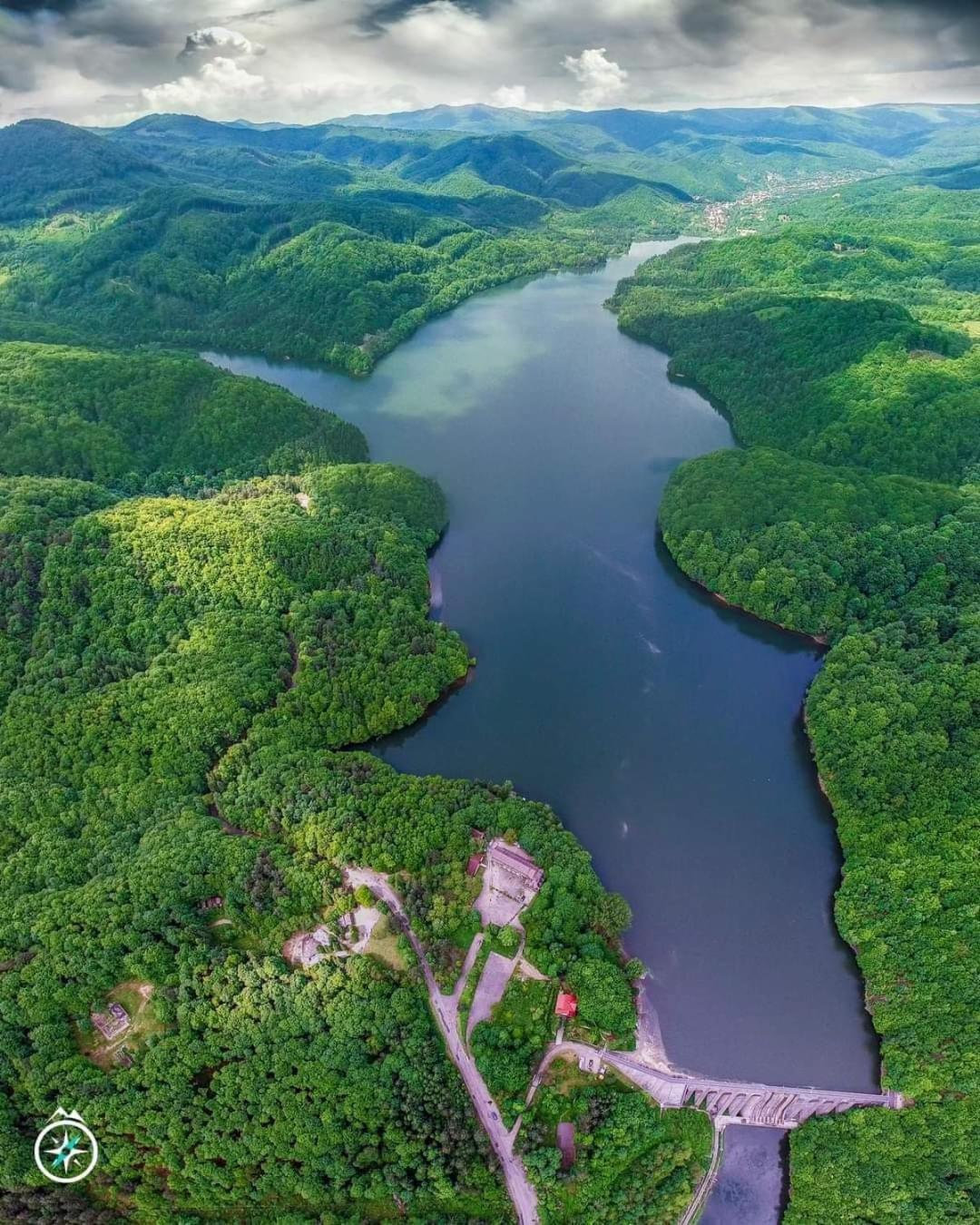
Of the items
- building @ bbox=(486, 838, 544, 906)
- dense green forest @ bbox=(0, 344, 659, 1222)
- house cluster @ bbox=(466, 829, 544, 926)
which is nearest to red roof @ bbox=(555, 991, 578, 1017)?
dense green forest @ bbox=(0, 344, 659, 1222)

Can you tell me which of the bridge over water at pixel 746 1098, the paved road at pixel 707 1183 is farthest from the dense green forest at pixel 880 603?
the paved road at pixel 707 1183

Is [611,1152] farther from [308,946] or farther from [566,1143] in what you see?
[308,946]

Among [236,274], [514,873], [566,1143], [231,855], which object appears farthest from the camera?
[236,274]

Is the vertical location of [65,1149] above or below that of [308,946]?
below

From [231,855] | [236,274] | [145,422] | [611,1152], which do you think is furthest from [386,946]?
[236,274]

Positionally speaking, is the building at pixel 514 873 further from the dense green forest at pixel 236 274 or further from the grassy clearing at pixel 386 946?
the dense green forest at pixel 236 274

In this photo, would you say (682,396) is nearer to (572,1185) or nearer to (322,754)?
(322,754)

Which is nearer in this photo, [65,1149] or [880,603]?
[65,1149]

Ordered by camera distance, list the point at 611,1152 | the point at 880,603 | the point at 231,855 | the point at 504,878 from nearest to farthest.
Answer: the point at 611,1152 → the point at 231,855 → the point at 504,878 → the point at 880,603

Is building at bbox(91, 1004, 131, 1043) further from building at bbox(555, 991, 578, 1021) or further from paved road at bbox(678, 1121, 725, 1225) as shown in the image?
paved road at bbox(678, 1121, 725, 1225)
